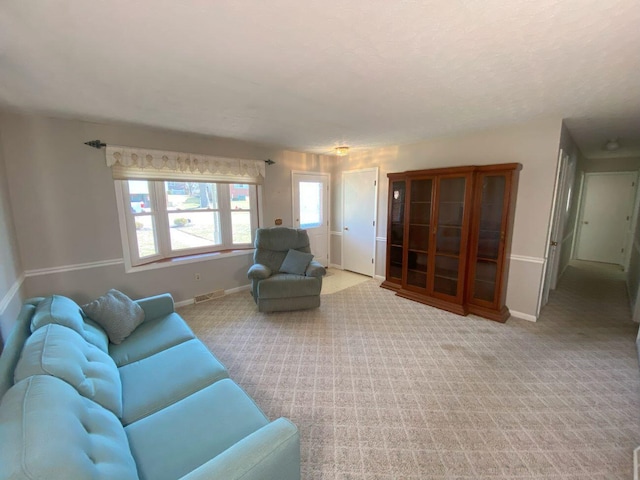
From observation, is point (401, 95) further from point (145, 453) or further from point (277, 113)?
point (145, 453)

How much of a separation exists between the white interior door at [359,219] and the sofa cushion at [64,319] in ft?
12.7

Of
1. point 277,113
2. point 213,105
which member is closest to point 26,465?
point 213,105

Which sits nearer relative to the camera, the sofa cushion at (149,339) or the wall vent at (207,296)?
the sofa cushion at (149,339)

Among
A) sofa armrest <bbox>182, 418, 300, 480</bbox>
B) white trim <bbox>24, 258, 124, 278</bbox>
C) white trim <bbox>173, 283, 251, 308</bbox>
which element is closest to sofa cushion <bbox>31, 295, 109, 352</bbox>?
sofa armrest <bbox>182, 418, 300, 480</bbox>

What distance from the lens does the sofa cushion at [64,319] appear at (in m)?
1.50

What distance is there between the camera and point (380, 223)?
4594 millimetres

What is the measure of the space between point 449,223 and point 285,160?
275 centimetres

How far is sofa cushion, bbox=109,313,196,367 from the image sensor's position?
1.83 m

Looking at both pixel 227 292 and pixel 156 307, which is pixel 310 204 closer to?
pixel 227 292

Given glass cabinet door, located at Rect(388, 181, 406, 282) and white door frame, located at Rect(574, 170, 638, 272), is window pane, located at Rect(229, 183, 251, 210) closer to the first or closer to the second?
glass cabinet door, located at Rect(388, 181, 406, 282)

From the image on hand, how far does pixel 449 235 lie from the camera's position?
353cm

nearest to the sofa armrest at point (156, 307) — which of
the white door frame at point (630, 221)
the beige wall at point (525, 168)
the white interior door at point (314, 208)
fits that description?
the white interior door at point (314, 208)

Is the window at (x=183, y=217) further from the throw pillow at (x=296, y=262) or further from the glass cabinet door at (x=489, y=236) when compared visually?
the glass cabinet door at (x=489, y=236)

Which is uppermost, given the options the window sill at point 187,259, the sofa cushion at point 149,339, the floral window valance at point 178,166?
the floral window valance at point 178,166
